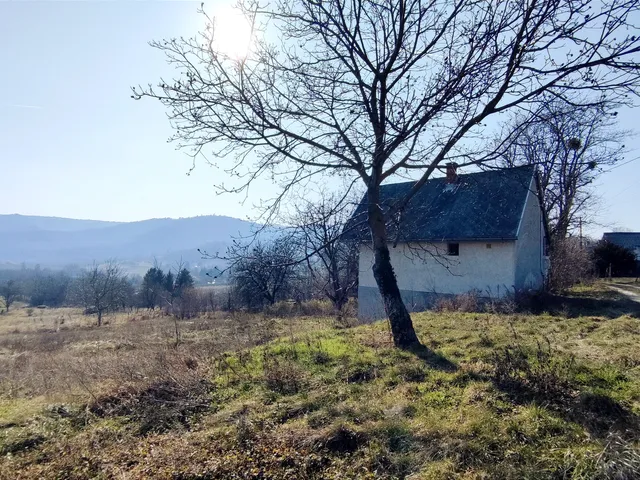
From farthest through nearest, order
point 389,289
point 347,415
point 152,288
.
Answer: point 152,288 < point 389,289 < point 347,415

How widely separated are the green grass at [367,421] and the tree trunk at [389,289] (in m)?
0.69

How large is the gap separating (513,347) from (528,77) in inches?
163

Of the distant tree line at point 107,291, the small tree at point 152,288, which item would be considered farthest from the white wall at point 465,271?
the small tree at point 152,288

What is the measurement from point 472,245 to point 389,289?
11414 millimetres

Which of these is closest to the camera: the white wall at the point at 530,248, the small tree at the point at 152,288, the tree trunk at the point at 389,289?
the tree trunk at the point at 389,289

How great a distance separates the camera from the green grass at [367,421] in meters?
3.28

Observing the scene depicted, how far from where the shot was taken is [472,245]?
1747 centimetres

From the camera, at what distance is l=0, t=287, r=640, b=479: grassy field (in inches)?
130

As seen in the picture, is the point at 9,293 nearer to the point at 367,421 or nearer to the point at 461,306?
the point at 461,306

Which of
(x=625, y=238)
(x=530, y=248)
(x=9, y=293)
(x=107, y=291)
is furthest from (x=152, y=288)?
(x=625, y=238)

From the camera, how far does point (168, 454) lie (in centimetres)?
380

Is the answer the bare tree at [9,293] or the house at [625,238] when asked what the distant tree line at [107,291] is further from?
the house at [625,238]

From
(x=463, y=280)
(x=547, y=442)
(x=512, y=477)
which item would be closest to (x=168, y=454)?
(x=512, y=477)

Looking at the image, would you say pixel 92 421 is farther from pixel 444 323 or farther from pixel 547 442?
pixel 444 323
